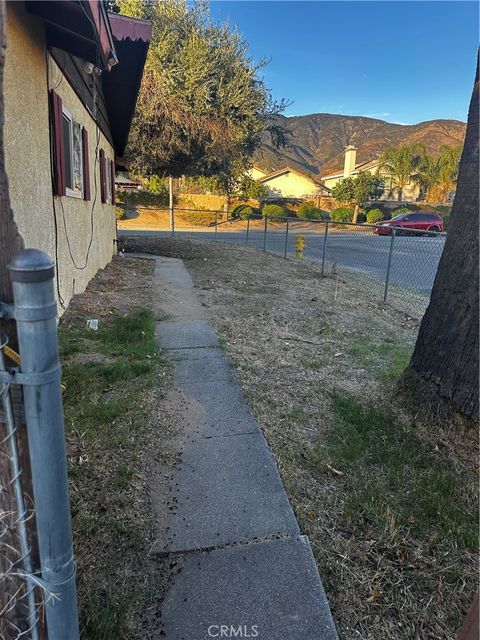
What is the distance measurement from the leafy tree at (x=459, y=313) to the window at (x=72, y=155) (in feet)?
14.3

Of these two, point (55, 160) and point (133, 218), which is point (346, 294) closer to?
point (55, 160)

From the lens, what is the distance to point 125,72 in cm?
752

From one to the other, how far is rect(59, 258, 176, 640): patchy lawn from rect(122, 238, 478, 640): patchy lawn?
0.78 metres

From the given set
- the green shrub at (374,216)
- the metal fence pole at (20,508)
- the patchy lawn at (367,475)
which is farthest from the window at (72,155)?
the green shrub at (374,216)

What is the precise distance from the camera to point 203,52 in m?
12.3

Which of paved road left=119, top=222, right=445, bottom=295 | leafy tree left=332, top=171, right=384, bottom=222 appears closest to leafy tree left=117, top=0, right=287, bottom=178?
paved road left=119, top=222, right=445, bottom=295

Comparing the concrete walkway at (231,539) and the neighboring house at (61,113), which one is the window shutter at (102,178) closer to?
the neighboring house at (61,113)

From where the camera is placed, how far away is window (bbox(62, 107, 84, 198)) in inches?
215

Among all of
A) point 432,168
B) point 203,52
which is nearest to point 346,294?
point 203,52

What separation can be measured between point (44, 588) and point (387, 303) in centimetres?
740

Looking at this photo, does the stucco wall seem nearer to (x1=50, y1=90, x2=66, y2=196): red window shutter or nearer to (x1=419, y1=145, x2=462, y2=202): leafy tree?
(x1=50, y1=90, x2=66, y2=196): red window shutter

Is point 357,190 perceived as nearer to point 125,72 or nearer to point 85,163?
point 125,72

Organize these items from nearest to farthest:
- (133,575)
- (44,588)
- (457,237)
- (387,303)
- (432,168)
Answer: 1. (44,588)
2. (133,575)
3. (457,237)
4. (387,303)
5. (432,168)

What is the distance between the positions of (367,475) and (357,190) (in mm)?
40771
